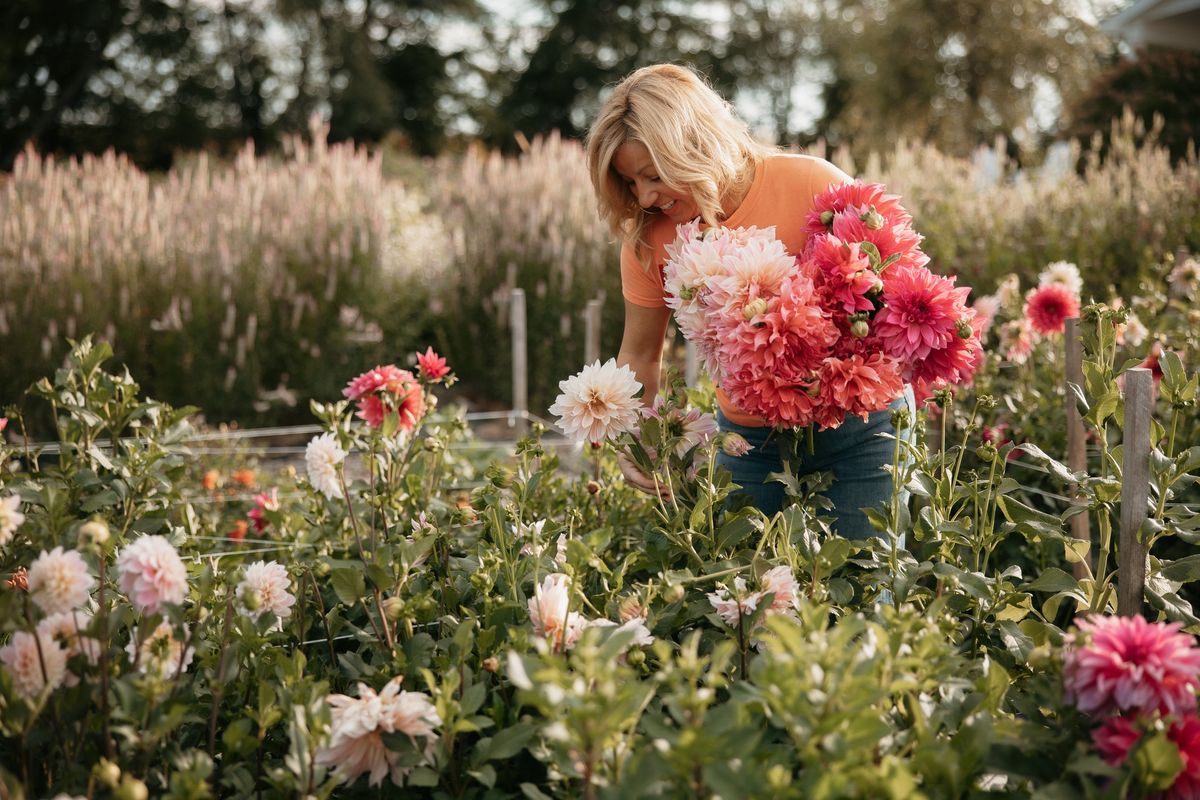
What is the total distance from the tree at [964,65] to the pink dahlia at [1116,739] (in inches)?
644

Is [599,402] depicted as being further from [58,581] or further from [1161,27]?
[1161,27]

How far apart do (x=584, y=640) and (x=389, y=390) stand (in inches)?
34.7

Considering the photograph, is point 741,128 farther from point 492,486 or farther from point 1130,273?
point 1130,273

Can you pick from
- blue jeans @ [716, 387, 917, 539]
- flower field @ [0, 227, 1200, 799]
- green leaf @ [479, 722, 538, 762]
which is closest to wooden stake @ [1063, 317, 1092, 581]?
flower field @ [0, 227, 1200, 799]

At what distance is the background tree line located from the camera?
1700 centimetres

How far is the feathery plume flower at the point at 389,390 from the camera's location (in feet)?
5.66

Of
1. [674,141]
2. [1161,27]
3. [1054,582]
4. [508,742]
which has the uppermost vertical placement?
[1161,27]

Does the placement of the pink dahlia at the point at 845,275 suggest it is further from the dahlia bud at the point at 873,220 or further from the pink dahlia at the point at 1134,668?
the pink dahlia at the point at 1134,668

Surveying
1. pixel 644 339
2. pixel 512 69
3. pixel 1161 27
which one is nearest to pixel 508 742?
pixel 644 339

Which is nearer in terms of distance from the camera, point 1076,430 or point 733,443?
point 733,443

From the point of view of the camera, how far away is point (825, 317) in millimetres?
1268

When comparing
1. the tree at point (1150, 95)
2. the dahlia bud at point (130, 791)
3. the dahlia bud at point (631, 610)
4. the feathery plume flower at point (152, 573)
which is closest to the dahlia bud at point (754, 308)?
the dahlia bud at point (631, 610)

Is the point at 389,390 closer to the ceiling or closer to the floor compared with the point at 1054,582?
closer to the ceiling

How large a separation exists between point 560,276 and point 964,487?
393 centimetres
